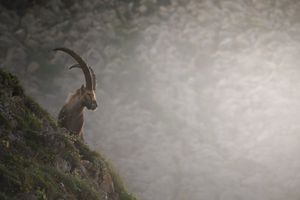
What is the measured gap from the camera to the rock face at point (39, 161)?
11156mm

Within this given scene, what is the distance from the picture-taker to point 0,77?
621 inches

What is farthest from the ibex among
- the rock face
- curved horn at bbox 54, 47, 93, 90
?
the rock face

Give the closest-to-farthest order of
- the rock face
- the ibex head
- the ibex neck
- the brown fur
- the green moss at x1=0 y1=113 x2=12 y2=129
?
the rock face < the green moss at x1=0 y1=113 x2=12 y2=129 < the brown fur < the ibex head < the ibex neck

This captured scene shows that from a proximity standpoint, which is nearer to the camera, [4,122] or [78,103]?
[4,122]

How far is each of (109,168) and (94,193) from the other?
5.05m

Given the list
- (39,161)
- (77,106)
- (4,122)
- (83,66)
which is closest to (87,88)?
(77,106)

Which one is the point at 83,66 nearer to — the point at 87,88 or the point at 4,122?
the point at 87,88

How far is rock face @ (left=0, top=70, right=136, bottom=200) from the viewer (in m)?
11.2

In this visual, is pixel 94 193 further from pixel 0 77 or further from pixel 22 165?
pixel 0 77

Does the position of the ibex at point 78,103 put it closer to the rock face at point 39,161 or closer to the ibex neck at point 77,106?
the ibex neck at point 77,106

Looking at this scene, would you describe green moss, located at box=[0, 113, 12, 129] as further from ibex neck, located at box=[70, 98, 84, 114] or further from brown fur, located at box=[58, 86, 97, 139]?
ibex neck, located at box=[70, 98, 84, 114]

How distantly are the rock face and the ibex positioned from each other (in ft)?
11.0

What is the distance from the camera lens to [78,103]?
22875 millimetres

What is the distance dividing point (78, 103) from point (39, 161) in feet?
30.5
